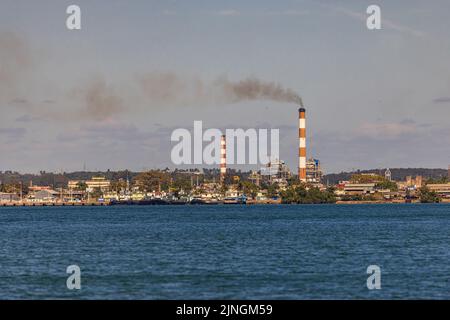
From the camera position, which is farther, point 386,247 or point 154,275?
point 386,247

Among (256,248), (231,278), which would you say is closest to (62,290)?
(231,278)

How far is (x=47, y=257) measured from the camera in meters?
63.7
